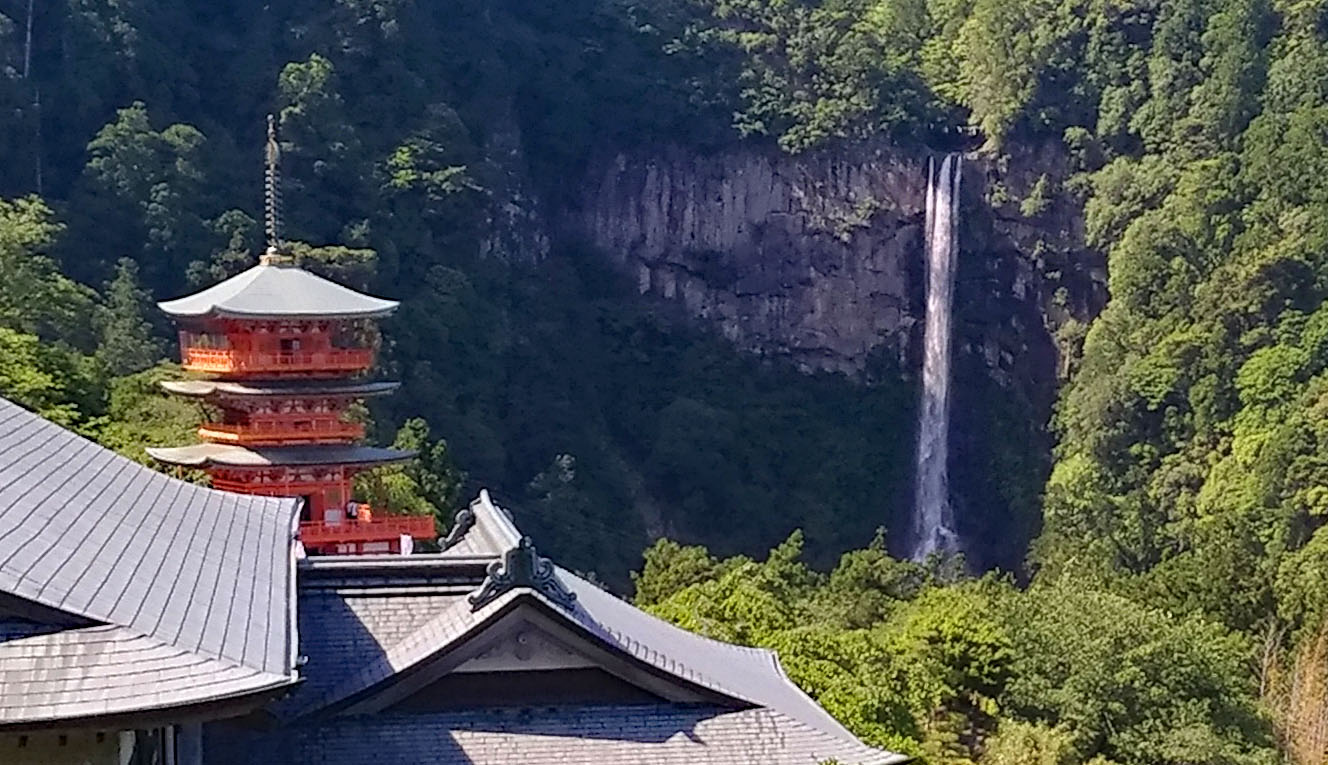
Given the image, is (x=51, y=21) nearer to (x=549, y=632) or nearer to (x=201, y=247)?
(x=201, y=247)

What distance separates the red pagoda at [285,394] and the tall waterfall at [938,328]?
30665 mm

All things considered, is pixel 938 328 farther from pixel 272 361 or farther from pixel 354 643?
pixel 354 643

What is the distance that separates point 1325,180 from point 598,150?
22.7m

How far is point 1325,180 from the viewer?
42188 millimetres

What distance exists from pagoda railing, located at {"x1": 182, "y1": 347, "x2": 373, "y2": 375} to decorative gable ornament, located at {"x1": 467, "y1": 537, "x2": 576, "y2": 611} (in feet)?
42.0

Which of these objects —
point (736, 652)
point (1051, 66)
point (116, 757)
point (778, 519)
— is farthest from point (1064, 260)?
point (116, 757)

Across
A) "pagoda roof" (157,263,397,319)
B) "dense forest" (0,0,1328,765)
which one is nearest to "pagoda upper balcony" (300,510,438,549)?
"pagoda roof" (157,263,397,319)

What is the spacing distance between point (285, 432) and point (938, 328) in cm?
3299

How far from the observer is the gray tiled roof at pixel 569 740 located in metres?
6.70

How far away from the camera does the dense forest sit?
101ft

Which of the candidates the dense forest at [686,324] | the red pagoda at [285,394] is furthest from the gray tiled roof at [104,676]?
the dense forest at [686,324]

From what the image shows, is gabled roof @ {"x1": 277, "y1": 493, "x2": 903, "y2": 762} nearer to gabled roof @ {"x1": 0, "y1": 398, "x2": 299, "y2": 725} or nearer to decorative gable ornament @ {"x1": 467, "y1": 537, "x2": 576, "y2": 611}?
decorative gable ornament @ {"x1": 467, "y1": 537, "x2": 576, "y2": 611}

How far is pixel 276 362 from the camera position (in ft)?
63.0

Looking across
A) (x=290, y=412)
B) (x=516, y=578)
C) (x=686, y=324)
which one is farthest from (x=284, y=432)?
(x=686, y=324)
